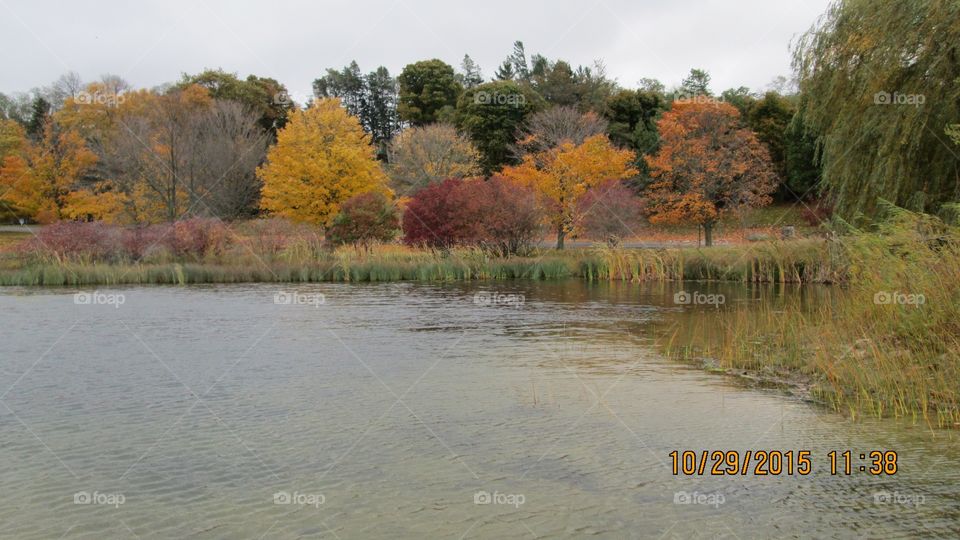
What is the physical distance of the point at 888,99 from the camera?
1909cm

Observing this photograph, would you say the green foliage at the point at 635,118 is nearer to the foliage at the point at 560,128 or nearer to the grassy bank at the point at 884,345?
the foliage at the point at 560,128

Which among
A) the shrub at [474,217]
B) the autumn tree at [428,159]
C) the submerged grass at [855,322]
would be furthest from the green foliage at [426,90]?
the submerged grass at [855,322]

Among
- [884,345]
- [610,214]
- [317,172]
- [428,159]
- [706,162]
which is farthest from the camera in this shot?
[428,159]

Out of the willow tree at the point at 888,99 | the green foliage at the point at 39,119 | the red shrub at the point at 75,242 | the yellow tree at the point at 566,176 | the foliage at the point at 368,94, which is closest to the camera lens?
the willow tree at the point at 888,99

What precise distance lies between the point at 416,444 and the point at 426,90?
214ft

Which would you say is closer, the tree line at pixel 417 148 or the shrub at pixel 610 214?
the shrub at pixel 610 214

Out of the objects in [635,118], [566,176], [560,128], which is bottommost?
[566,176]

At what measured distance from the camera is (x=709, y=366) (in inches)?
484

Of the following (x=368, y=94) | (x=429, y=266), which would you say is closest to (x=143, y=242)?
(x=429, y=266)

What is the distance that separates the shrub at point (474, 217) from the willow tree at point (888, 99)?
563 inches

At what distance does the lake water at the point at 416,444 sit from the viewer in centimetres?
632

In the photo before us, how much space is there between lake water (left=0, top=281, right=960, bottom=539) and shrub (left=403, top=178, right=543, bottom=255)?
57.0ft

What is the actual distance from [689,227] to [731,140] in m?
15.0
